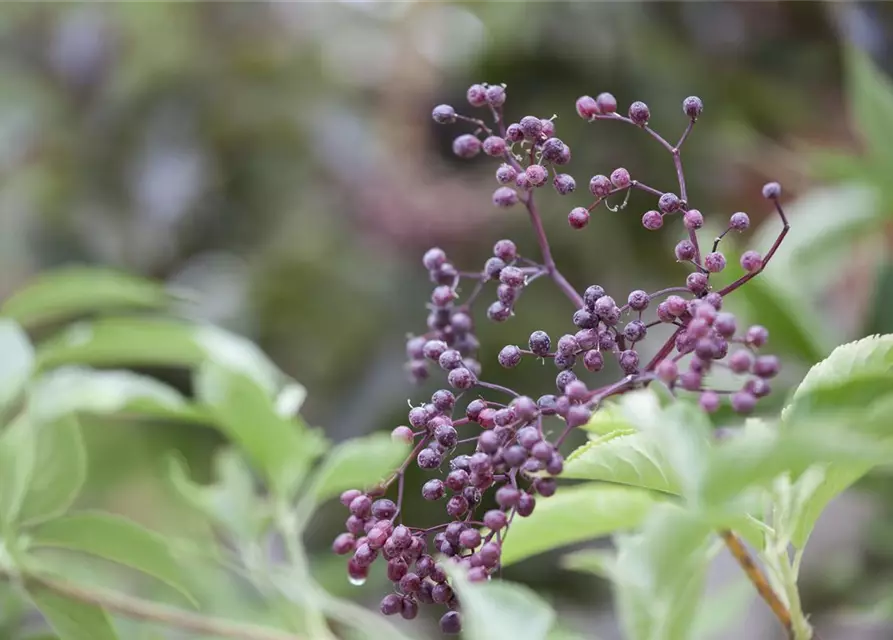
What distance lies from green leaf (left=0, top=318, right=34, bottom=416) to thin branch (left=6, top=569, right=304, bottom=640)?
0.11 metres

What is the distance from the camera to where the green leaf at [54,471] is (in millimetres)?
412

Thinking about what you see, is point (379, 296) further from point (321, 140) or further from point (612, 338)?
point (612, 338)

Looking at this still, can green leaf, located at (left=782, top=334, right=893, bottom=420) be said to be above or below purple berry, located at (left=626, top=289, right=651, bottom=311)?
below

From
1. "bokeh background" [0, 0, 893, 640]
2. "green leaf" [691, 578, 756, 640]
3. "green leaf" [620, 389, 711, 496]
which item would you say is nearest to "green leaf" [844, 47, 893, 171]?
"bokeh background" [0, 0, 893, 640]

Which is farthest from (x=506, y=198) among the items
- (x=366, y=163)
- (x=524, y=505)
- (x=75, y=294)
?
(x=366, y=163)

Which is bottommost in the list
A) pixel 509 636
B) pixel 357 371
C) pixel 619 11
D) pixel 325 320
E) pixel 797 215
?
pixel 509 636

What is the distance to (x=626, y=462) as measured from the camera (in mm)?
285

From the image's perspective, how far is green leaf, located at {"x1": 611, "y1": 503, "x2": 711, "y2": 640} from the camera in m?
0.23

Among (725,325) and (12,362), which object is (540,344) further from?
(12,362)

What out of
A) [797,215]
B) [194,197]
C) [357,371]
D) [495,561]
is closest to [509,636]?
[495,561]

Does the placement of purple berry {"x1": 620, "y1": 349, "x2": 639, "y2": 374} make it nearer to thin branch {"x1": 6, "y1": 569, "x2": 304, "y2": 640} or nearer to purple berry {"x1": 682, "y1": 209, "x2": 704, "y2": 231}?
purple berry {"x1": 682, "y1": 209, "x2": 704, "y2": 231}

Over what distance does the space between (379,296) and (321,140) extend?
0.85 ft

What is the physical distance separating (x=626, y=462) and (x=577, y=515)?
9cm

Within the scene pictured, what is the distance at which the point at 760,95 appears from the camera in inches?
45.6
